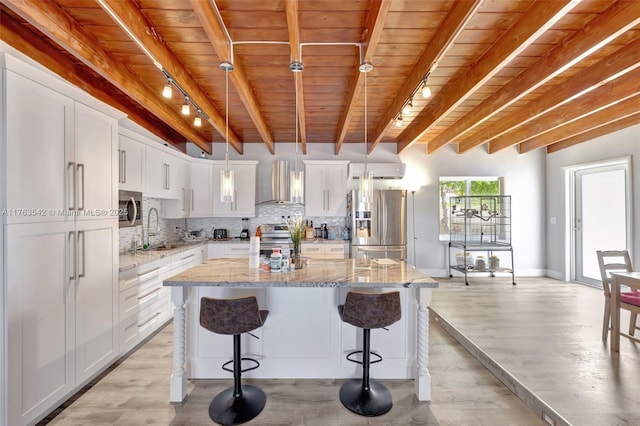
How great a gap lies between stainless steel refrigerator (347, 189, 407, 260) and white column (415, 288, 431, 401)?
107 inches

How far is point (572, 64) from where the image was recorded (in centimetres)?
245

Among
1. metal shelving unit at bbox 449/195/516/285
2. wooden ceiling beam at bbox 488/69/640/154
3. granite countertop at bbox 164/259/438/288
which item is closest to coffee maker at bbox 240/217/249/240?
granite countertop at bbox 164/259/438/288

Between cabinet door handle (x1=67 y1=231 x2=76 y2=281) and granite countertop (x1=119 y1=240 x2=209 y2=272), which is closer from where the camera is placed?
cabinet door handle (x1=67 y1=231 x2=76 y2=281)

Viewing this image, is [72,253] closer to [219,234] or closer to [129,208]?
[129,208]

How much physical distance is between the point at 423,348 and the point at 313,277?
100 centimetres

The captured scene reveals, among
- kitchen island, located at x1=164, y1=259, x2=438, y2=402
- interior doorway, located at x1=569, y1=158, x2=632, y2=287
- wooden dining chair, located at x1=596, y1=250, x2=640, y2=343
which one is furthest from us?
interior doorway, located at x1=569, y1=158, x2=632, y2=287

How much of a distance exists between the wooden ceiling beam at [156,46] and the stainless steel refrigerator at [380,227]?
2720 millimetres

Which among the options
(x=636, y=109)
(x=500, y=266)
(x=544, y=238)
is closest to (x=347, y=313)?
(x=636, y=109)

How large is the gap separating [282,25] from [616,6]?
235 centimetres

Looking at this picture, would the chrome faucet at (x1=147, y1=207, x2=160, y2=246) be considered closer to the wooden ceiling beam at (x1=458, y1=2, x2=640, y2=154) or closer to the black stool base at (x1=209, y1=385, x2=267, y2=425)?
the black stool base at (x1=209, y1=385, x2=267, y2=425)

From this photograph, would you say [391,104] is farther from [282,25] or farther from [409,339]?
[409,339]

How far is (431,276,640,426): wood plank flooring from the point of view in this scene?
2084 millimetres

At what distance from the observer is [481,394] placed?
2314 millimetres

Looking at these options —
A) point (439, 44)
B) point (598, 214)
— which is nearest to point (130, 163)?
point (439, 44)
